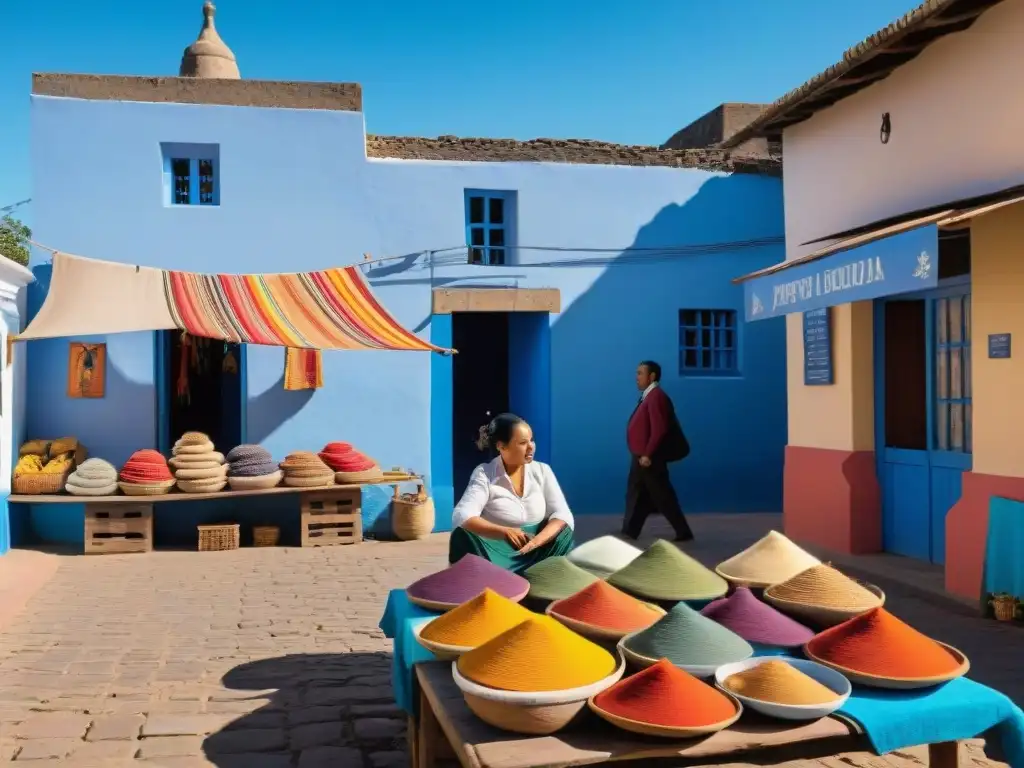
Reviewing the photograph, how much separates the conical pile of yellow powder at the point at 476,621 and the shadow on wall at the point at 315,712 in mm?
928

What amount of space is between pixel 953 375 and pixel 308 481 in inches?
224

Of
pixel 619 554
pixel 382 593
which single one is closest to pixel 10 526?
pixel 382 593

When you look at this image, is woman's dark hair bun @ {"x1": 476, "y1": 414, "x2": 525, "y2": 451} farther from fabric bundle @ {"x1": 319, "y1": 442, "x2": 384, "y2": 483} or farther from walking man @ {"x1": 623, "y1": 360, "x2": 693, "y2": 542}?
fabric bundle @ {"x1": 319, "y1": 442, "x2": 384, "y2": 483}

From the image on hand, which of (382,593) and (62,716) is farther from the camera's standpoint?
(382,593)

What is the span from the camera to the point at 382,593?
23.0 feet

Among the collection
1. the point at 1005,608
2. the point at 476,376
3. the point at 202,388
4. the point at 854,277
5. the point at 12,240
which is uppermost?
the point at 12,240

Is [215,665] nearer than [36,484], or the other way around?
[215,665]

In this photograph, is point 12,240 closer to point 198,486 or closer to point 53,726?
point 198,486

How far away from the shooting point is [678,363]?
1132 cm

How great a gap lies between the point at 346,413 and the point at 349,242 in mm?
1821

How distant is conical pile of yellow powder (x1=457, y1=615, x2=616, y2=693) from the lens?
262 centimetres

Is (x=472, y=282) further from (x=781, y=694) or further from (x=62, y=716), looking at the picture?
(x=781, y=694)

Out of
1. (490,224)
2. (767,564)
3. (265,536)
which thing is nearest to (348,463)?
(265,536)

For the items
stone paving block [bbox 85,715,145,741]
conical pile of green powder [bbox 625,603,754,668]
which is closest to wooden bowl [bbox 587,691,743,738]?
conical pile of green powder [bbox 625,603,754,668]
